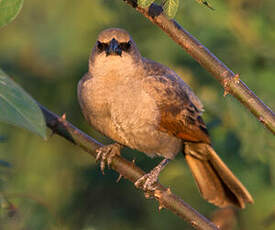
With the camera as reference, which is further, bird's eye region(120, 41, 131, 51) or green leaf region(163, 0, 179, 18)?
bird's eye region(120, 41, 131, 51)

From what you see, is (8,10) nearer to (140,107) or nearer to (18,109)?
(18,109)

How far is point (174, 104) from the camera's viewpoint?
169 inches

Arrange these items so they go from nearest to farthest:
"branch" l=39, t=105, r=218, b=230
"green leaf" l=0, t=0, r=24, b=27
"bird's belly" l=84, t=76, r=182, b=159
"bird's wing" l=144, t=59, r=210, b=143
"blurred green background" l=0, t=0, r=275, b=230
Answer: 1. "green leaf" l=0, t=0, r=24, b=27
2. "branch" l=39, t=105, r=218, b=230
3. "bird's belly" l=84, t=76, r=182, b=159
4. "bird's wing" l=144, t=59, r=210, b=143
5. "blurred green background" l=0, t=0, r=275, b=230

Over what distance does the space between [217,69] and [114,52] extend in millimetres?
1703

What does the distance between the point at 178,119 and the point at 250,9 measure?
6.01 feet

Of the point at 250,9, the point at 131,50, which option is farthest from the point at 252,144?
the point at 250,9

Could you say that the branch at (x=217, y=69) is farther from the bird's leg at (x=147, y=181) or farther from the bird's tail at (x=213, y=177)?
the bird's tail at (x=213, y=177)

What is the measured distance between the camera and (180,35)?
2.66 metres

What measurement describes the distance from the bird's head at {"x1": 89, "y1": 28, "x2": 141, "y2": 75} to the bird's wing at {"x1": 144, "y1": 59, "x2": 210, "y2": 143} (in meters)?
0.18

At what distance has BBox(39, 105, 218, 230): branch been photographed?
294cm

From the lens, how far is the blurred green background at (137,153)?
454 cm

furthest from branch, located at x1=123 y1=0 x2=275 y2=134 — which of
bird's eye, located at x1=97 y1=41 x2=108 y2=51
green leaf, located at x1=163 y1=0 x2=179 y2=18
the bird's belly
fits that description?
bird's eye, located at x1=97 y1=41 x2=108 y2=51

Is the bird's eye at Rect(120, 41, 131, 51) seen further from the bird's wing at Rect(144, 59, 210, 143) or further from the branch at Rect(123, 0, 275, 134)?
the branch at Rect(123, 0, 275, 134)

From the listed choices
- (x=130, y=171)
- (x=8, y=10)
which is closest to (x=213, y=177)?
(x=130, y=171)
